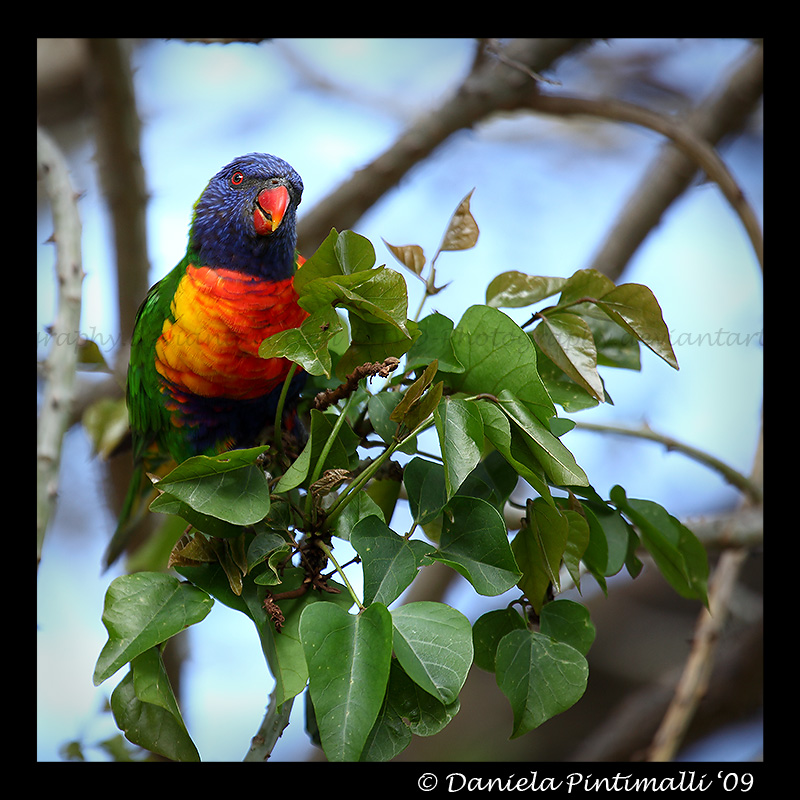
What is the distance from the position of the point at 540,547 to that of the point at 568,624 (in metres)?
0.12

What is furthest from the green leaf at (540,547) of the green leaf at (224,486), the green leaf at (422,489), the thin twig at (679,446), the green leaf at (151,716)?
the thin twig at (679,446)

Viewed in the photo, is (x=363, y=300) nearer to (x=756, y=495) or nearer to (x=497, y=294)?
(x=497, y=294)

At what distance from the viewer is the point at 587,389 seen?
917mm

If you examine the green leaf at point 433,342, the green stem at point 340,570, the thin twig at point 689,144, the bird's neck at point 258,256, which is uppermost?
the thin twig at point 689,144

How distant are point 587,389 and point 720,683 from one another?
231 cm

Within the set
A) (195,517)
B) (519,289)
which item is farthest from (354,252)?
(195,517)

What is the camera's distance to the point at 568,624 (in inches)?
35.8

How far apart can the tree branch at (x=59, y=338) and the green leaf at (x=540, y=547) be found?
940mm

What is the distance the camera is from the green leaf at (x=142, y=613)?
30.4 inches

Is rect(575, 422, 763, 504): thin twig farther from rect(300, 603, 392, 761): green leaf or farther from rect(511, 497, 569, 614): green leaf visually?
rect(300, 603, 392, 761): green leaf

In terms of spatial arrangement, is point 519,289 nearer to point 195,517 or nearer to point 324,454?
point 324,454

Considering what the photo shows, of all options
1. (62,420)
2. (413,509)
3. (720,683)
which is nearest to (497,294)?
(413,509)

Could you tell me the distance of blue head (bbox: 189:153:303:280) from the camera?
47.5 inches

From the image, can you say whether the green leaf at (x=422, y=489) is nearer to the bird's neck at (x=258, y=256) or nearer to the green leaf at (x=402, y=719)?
the green leaf at (x=402, y=719)
